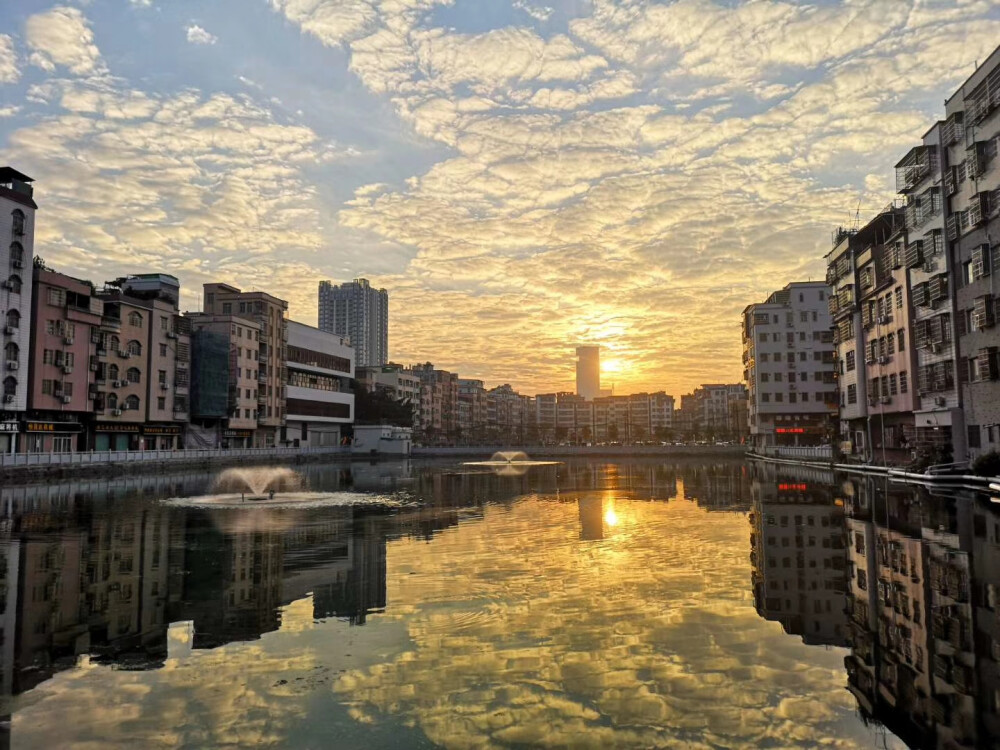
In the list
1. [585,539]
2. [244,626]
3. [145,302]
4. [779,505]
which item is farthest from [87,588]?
[145,302]

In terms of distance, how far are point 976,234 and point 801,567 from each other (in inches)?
1506

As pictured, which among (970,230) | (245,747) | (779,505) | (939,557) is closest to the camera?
(245,747)

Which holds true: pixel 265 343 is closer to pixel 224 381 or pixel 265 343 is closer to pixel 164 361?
pixel 224 381

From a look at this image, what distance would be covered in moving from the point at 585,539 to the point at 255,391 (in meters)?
87.3

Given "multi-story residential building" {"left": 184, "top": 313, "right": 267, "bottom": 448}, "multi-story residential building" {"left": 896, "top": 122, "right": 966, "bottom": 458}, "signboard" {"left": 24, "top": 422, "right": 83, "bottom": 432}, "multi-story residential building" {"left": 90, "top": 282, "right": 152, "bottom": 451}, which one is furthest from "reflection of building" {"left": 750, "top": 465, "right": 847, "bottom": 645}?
"multi-story residential building" {"left": 184, "top": 313, "right": 267, "bottom": 448}

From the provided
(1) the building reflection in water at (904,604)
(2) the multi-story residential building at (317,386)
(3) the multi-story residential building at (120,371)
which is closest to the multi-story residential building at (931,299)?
(1) the building reflection in water at (904,604)

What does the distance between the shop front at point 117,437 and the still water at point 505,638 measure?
5827cm

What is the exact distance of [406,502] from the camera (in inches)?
1431

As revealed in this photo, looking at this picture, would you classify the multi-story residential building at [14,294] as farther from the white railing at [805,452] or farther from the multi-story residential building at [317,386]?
the white railing at [805,452]

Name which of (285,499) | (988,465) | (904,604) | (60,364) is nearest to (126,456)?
(60,364)

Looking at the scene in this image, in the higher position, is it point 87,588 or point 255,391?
point 255,391

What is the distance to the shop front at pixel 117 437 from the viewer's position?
75.8 metres

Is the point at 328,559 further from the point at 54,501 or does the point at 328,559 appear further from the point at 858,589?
the point at 54,501

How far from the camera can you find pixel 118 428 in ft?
255
